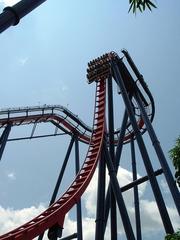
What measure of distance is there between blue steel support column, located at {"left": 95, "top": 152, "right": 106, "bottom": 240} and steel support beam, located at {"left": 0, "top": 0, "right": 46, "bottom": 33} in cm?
634

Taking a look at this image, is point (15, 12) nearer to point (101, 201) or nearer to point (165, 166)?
point (165, 166)

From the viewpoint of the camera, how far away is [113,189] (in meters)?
9.88

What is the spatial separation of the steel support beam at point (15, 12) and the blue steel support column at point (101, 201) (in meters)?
6.34

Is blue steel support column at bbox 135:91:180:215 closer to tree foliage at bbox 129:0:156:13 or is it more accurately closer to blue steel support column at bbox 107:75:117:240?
blue steel support column at bbox 107:75:117:240

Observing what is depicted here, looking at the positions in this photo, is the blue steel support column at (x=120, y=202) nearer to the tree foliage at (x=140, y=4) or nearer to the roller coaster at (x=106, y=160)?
the roller coaster at (x=106, y=160)

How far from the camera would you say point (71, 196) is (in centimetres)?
1021

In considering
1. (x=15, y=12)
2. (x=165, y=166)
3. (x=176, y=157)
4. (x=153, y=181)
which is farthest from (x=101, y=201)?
(x=15, y=12)

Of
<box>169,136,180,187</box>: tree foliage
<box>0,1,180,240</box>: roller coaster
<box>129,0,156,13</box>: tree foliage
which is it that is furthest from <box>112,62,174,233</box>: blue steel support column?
<box>129,0,156,13</box>: tree foliage

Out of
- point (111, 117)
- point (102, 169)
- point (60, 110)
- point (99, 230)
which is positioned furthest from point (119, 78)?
point (60, 110)

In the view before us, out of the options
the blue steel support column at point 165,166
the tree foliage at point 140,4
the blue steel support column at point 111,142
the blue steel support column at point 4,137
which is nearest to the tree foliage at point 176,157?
the tree foliage at point 140,4

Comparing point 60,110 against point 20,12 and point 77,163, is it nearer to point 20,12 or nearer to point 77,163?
point 77,163

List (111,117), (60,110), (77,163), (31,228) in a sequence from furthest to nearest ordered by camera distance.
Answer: (60,110) < (77,163) < (111,117) < (31,228)

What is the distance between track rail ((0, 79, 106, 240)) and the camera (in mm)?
8812

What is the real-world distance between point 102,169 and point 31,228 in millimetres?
2737
